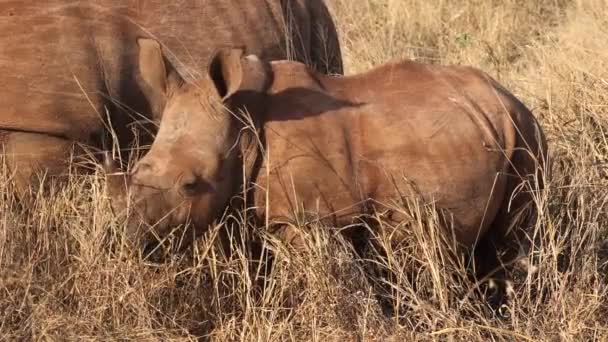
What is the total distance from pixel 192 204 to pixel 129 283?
0.38m

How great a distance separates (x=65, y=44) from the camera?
16.2 feet

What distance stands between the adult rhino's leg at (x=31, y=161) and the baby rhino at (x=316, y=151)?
0.55 meters

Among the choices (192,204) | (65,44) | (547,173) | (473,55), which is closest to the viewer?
(192,204)

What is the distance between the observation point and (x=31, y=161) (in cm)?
476

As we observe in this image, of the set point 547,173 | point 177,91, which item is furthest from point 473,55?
point 177,91

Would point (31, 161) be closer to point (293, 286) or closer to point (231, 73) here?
point (231, 73)

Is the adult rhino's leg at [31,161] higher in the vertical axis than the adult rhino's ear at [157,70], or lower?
lower

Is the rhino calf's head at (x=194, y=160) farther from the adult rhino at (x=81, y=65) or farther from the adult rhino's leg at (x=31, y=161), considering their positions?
the adult rhino's leg at (x=31, y=161)

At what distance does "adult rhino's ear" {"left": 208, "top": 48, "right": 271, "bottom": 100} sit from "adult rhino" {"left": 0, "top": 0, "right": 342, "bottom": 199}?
0.88 ft

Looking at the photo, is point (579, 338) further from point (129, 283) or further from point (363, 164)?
point (129, 283)

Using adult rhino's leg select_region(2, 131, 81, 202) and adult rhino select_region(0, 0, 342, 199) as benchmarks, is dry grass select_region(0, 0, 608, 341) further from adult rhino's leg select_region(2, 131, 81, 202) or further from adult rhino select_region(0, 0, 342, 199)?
adult rhino select_region(0, 0, 342, 199)

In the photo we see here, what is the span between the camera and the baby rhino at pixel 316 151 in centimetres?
423

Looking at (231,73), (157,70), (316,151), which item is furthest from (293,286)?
(157,70)

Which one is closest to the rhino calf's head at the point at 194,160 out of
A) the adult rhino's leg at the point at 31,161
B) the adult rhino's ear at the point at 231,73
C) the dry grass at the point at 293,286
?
the adult rhino's ear at the point at 231,73
